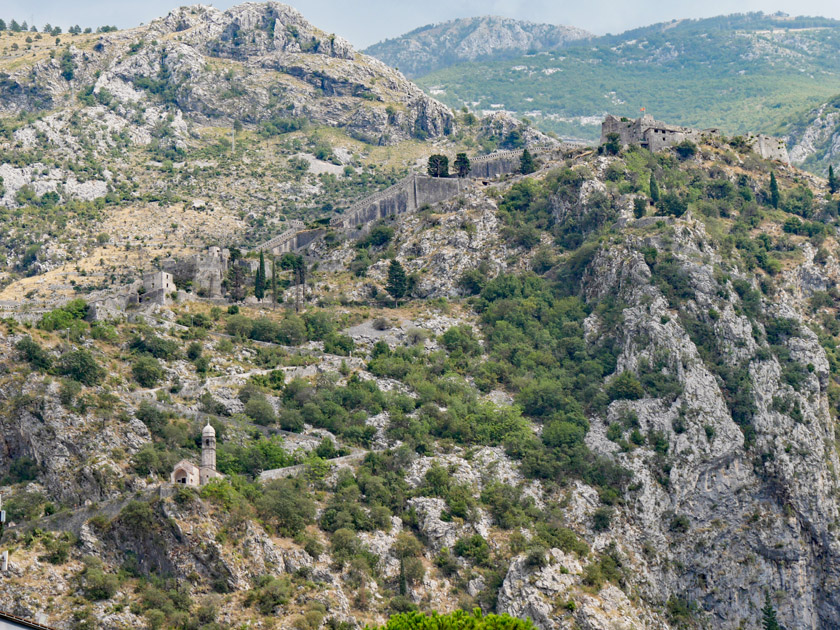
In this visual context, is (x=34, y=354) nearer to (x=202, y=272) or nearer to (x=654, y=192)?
(x=202, y=272)

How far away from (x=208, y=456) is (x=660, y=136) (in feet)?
199

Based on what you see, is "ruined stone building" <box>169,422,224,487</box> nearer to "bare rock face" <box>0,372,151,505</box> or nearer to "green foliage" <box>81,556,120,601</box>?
"bare rock face" <box>0,372,151,505</box>

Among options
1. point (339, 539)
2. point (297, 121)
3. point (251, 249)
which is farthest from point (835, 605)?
point (297, 121)

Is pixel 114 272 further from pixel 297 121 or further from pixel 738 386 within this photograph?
pixel 738 386

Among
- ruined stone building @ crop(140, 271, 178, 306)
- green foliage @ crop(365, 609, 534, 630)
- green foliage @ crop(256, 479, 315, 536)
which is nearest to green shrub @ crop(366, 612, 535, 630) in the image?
green foliage @ crop(365, 609, 534, 630)

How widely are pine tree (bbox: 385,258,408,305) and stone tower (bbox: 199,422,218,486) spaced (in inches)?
1298

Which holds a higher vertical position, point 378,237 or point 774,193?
point 774,193

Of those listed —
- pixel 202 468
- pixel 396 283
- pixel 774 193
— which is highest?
pixel 774 193

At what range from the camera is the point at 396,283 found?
106 m

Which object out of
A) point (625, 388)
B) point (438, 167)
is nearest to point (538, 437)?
point (625, 388)

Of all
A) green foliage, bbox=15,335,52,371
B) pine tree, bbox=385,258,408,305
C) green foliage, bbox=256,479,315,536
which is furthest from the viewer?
pine tree, bbox=385,258,408,305

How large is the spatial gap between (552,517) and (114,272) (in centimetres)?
5882

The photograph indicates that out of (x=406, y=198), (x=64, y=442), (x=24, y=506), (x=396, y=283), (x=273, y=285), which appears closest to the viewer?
(x=24, y=506)

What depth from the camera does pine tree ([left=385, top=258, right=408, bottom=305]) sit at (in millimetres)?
105812
